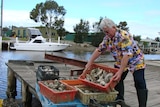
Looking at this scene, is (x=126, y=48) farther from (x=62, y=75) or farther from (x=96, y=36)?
(x=96, y=36)

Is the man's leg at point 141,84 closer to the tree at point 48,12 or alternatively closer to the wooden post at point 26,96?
the wooden post at point 26,96

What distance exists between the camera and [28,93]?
8.56m

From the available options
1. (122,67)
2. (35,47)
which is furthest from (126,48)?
(35,47)

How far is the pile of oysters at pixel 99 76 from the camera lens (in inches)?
187

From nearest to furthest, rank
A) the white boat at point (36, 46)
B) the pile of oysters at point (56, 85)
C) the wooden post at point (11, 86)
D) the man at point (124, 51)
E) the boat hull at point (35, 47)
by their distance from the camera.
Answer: the man at point (124, 51) < the pile of oysters at point (56, 85) < the wooden post at point (11, 86) < the boat hull at point (35, 47) < the white boat at point (36, 46)

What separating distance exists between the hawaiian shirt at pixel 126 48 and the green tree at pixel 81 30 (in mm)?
56489

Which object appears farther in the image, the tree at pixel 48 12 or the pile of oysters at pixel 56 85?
the tree at pixel 48 12

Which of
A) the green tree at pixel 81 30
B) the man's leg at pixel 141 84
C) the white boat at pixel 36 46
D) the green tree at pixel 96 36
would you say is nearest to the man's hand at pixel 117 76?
the man's leg at pixel 141 84

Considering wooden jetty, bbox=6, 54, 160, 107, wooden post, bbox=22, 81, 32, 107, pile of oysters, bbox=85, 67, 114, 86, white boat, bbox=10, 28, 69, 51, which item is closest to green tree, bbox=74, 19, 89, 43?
white boat, bbox=10, 28, 69, 51

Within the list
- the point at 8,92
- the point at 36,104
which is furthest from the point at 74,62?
the point at 8,92

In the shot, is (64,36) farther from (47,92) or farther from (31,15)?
(47,92)

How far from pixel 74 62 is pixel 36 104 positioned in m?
1.82

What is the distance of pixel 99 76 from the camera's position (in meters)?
4.98

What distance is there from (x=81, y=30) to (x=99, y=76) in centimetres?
5731
